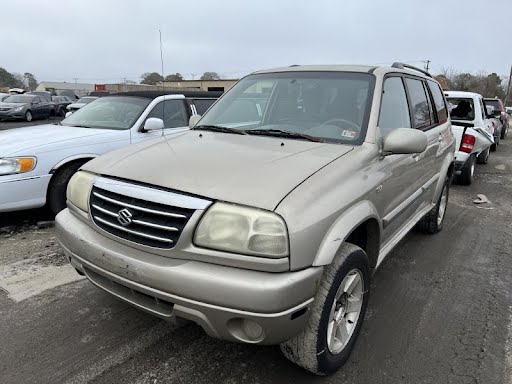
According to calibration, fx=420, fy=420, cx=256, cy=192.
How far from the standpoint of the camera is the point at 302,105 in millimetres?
3320

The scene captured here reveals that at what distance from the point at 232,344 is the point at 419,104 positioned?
2.82 m

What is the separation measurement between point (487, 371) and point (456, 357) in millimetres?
188

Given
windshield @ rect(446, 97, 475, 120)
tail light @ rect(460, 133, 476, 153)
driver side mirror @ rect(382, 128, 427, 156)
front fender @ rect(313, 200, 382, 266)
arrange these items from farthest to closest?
windshield @ rect(446, 97, 475, 120), tail light @ rect(460, 133, 476, 153), driver side mirror @ rect(382, 128, 427, 156), front fender @ rect(313, 200, 382, 266)

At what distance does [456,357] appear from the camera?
2.76 meters

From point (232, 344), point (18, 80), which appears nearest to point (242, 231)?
point (232, 344)

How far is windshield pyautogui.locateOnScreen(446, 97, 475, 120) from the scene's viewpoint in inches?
358

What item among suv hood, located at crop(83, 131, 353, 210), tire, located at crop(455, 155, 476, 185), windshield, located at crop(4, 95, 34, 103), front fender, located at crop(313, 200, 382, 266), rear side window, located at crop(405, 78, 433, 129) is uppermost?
rear side window, located at crop(405, 78, 433, 129)

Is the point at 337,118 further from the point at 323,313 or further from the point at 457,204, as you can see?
the point at 457,204

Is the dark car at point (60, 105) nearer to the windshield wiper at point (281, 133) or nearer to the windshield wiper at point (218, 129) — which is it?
the windshield wiper at point (218, 129)

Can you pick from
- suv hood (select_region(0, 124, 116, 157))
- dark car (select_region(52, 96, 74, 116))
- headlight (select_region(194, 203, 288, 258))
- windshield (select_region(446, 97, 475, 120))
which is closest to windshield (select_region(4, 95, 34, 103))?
dark car (select_region(52, 96, 74, 116))

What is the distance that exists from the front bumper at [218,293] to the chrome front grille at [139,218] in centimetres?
9

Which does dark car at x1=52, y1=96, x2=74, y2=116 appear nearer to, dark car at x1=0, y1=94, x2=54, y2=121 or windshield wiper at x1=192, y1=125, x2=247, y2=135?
dark car at x1=0, y1=94, x2=54, y2=121

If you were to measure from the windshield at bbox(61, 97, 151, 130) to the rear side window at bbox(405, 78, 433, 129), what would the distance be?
3558 mm

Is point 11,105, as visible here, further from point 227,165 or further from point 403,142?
point 403,142
